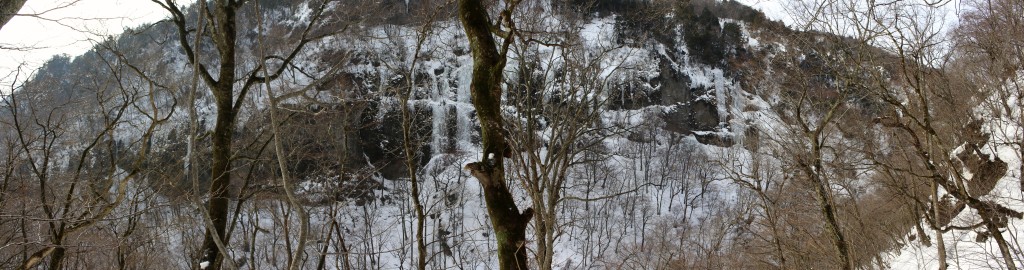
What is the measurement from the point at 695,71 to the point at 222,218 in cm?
5872

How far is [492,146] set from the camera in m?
3.06

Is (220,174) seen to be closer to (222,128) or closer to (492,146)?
(222,128)

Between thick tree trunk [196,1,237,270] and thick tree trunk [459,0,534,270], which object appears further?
thick tree trunk [196,1,237,270]

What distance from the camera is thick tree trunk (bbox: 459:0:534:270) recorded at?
2996 millimetres

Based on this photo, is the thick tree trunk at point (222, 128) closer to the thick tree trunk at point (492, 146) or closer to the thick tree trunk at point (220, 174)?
the thick tree trunk at point (220, 174)

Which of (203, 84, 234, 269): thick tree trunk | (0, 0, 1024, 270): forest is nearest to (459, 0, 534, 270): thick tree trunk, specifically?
(0, 0, 1024, 270): forest

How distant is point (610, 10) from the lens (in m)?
59.2

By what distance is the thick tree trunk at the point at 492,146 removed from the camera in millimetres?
2996

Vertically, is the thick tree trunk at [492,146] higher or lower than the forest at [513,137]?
lower

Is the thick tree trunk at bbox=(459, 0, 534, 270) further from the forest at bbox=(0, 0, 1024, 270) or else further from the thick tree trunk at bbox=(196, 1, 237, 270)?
the thick tree trunk at bbox=(196, 1, 237, 270)

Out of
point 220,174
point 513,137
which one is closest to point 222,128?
point 220,174

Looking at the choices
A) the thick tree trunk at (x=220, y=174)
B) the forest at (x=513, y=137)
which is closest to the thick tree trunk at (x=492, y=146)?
the forest at (x=513, y=137)

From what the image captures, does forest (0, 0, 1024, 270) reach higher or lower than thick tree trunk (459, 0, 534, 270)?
higher

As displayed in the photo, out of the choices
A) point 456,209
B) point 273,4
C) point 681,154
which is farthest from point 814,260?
point 273,4
